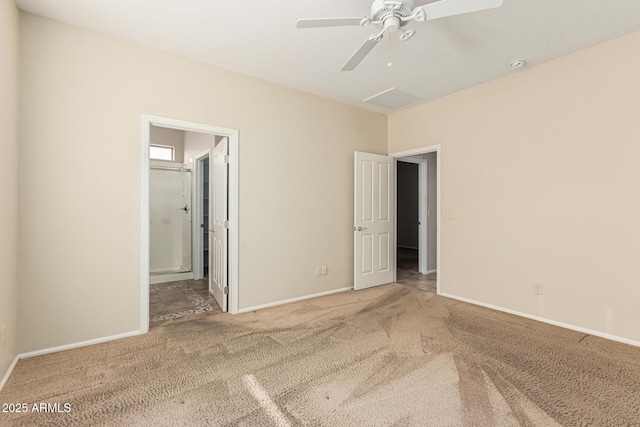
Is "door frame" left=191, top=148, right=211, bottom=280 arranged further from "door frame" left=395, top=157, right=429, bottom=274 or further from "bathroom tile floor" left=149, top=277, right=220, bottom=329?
"door frame" left=395, top=157, right=429, bottom=274

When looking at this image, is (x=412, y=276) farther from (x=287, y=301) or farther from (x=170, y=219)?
(x=170, y=219)

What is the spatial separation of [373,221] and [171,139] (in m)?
4.12

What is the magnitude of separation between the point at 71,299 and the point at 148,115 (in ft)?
5.63

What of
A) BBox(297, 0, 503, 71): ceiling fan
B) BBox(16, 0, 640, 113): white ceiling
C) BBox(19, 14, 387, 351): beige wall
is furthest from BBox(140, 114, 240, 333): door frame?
BBox(297, 0, 503, 71): ceiling fan

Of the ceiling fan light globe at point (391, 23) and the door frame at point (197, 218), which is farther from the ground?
the ceiling fan light globe at point (391, 23)

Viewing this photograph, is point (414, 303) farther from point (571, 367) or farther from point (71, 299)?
point (71, 299)

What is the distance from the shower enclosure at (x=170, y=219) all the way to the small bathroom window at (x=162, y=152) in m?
0.72

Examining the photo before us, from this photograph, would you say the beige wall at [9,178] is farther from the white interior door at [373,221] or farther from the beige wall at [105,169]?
the white interior door at [373,221]

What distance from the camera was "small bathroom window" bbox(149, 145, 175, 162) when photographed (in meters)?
5.77

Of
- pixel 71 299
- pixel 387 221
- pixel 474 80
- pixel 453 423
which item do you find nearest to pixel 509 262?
pixel 387 221

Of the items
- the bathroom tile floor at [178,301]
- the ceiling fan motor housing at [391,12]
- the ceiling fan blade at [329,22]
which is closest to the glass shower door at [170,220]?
the bathroom tile floor at [178,301]

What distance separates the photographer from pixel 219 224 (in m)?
3.70

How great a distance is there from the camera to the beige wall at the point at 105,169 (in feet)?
7.87

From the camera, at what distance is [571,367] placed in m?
2.23
